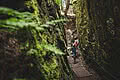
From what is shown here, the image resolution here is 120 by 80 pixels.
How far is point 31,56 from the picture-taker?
7.23ft

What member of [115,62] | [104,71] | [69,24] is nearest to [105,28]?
[115,62]

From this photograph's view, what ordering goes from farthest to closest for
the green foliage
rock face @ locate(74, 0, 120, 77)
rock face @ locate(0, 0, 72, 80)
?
rock face @ locate(74, 0, 120, 77), the green foliage, rock face @ locate(0, 0, 72, 80)

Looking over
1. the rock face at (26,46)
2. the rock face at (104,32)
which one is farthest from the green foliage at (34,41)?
the rock face at (104,32)

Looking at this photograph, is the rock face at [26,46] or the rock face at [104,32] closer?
the rock face at [26,46]

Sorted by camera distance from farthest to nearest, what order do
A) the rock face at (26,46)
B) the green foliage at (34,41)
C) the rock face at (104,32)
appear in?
the rock face at (104,32)
the green foliage at (34,41)
the rock face at (26,46)

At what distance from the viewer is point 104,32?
5.43 m

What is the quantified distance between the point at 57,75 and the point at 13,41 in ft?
3.88

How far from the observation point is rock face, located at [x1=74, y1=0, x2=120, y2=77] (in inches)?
190

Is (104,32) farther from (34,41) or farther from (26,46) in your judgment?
(26,46)

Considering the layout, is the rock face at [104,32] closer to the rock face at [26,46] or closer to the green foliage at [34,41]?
the rock face at [26,46]

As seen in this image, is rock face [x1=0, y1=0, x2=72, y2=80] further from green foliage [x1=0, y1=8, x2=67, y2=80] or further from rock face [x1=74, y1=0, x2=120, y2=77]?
rock face [x1=74, y1=0, x2=120, y2=77]

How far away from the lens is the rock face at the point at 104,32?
15.8 ft

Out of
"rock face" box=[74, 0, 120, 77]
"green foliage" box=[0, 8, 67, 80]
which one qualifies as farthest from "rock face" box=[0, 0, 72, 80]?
"rock face" box=[74, 0, 120, 77]

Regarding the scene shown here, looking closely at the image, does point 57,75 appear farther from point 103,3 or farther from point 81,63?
point 81,63
